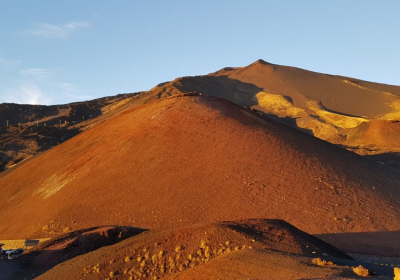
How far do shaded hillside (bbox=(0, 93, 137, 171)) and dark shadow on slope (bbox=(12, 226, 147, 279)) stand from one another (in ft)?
131

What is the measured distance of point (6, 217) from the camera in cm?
3044

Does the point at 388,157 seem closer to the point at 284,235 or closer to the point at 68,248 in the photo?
the point at 284,235

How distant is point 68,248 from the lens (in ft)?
65.5

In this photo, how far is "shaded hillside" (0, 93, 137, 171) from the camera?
66.1 metres

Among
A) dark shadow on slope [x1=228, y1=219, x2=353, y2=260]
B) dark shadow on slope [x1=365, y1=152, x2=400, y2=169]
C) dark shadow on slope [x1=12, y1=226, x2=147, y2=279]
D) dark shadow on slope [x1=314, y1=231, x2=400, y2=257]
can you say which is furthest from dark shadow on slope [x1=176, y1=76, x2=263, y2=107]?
dark shadow on slope [x1=228, y1=219, x2=353, y2=260]

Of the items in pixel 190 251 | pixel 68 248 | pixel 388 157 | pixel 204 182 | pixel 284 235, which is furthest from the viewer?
pixel 388 157

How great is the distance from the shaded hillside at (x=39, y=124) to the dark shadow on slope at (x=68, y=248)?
39908mm

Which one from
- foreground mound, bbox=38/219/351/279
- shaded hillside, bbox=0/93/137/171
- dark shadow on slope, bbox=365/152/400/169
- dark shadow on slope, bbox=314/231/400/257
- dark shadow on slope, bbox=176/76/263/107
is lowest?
dark shadow on slope, bbox=314/231/400/257

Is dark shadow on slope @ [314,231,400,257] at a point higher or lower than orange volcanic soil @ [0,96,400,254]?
lower

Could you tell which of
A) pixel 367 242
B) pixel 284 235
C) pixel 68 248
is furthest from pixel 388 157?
pixel 68 248

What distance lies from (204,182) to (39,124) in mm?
70262

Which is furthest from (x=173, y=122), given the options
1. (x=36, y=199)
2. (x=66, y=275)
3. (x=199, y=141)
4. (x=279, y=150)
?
(x=66, y=275)

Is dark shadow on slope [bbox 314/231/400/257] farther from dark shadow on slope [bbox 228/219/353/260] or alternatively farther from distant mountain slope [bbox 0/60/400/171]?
distant mountain slope [bbox 0/60/400/171]

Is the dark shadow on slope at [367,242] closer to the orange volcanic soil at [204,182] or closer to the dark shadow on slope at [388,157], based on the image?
the orange volcanic soil at [204,182]
